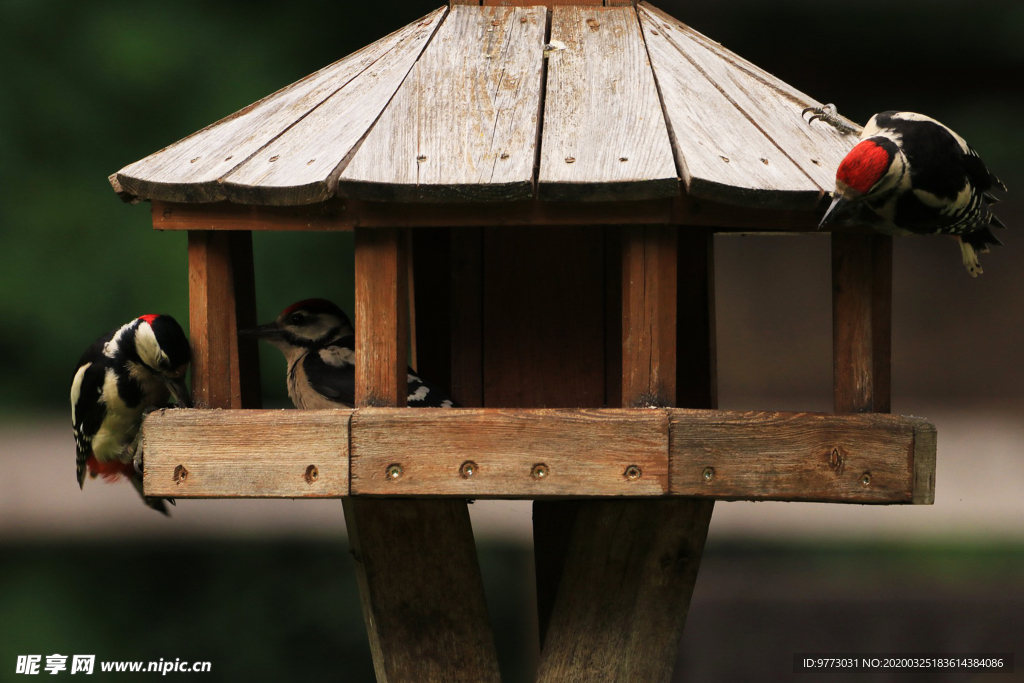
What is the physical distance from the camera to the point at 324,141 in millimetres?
1823

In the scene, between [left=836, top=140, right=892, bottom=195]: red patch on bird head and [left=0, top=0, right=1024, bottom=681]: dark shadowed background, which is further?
[left=0, top=0, right=1024, bottom=681]: dark shadowed background

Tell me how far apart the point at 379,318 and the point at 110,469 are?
1.07m

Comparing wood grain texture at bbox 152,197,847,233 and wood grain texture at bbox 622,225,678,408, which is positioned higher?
wood grain texture at bbox 152,197,847,233

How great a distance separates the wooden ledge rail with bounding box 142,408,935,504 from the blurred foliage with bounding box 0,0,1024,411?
1.52 m

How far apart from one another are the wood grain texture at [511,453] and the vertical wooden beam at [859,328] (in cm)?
42

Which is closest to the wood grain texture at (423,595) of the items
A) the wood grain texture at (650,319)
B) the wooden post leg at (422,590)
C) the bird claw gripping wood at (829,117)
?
the wooden post leg at (422,590)

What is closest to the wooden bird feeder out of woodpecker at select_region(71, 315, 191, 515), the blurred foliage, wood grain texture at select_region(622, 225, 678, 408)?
wood grain texture at select_region(622, 225, 678, 408)

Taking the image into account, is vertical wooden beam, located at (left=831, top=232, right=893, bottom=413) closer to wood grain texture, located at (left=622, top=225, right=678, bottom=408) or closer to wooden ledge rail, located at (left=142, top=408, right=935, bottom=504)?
wooden ledge rail, located at (left=142, top=408, right=935, bottom=504)

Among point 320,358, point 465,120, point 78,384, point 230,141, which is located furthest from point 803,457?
point 78,384

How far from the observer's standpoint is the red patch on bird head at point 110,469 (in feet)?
8.35

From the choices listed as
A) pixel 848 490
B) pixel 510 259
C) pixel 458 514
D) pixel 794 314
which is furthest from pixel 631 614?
pixel 794 314

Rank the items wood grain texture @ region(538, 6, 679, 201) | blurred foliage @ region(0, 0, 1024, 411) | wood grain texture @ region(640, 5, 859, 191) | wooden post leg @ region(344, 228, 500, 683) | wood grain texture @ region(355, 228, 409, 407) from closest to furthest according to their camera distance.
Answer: wood grain texture @ region(538, 6, 679, 201)
wood grain texture @ region(355, 228, 409, 407)
wood grain texture @ region(640, 5, 859, 191)
wooden post leg @ region(344, 228, 500, 683)
blurred foliage @ region(0, 0, 1024, 411)

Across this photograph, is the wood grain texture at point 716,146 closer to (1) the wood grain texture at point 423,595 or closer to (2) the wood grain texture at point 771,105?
(2) the wood grain texture at point 771,105

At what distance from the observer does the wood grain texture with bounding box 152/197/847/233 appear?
1.69 metres
